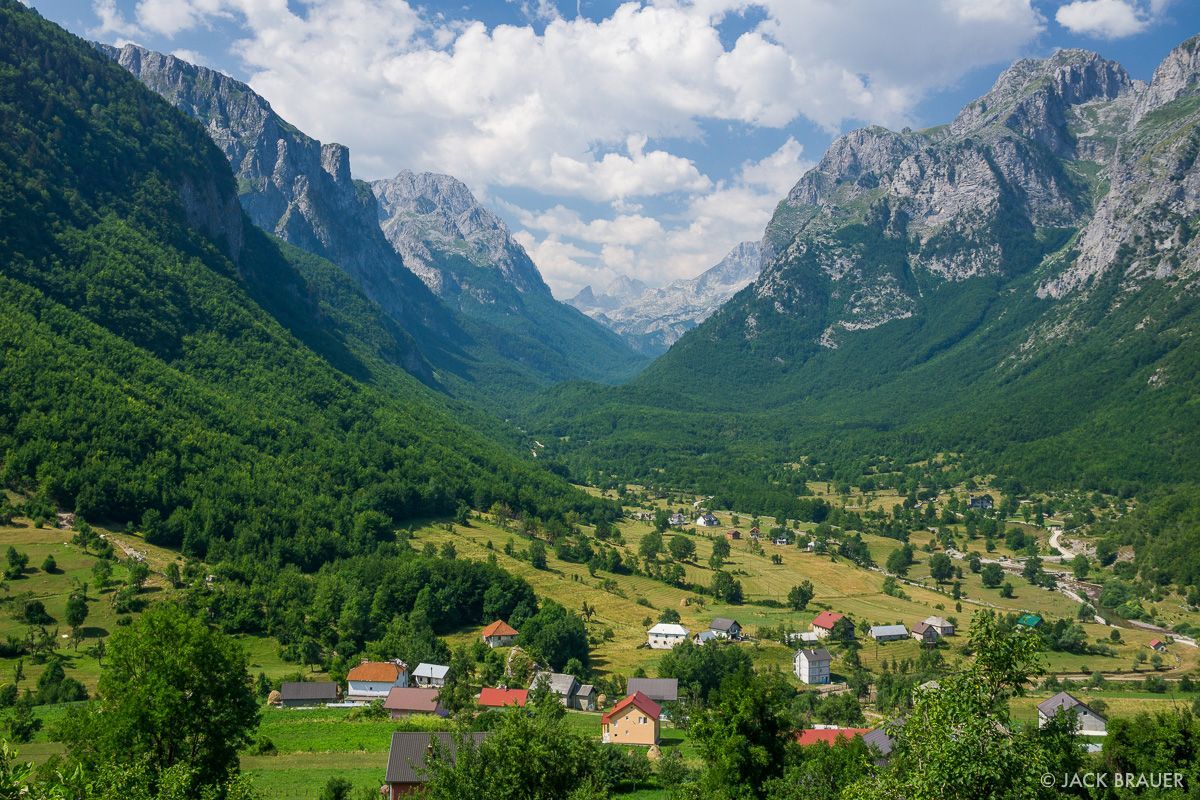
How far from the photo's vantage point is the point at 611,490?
19488 cm

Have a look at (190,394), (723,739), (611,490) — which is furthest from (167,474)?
(611,490)

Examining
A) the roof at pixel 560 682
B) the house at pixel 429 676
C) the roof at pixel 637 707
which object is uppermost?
the roof at pixel 637 707

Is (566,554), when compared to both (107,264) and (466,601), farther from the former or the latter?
(107,264)

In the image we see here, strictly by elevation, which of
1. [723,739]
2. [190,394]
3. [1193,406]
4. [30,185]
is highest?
[30,185]

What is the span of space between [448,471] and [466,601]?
2175 inches

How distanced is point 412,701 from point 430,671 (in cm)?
841

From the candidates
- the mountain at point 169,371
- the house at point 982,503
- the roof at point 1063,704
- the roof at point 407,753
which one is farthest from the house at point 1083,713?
the house at point 982,503

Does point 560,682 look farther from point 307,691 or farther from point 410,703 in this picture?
point 307,691

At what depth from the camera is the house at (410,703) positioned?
58750 millimetres

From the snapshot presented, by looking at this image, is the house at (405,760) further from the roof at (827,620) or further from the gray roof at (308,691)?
the roof at (827,620)

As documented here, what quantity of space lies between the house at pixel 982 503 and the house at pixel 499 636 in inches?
4788

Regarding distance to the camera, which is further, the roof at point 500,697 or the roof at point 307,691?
the roof at point 307,691

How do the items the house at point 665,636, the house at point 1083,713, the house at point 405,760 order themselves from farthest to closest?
the house at point 665,636 → the house at point 1083,713 → the house at point 405,760

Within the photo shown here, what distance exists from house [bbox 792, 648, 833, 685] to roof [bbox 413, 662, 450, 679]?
3336cm
